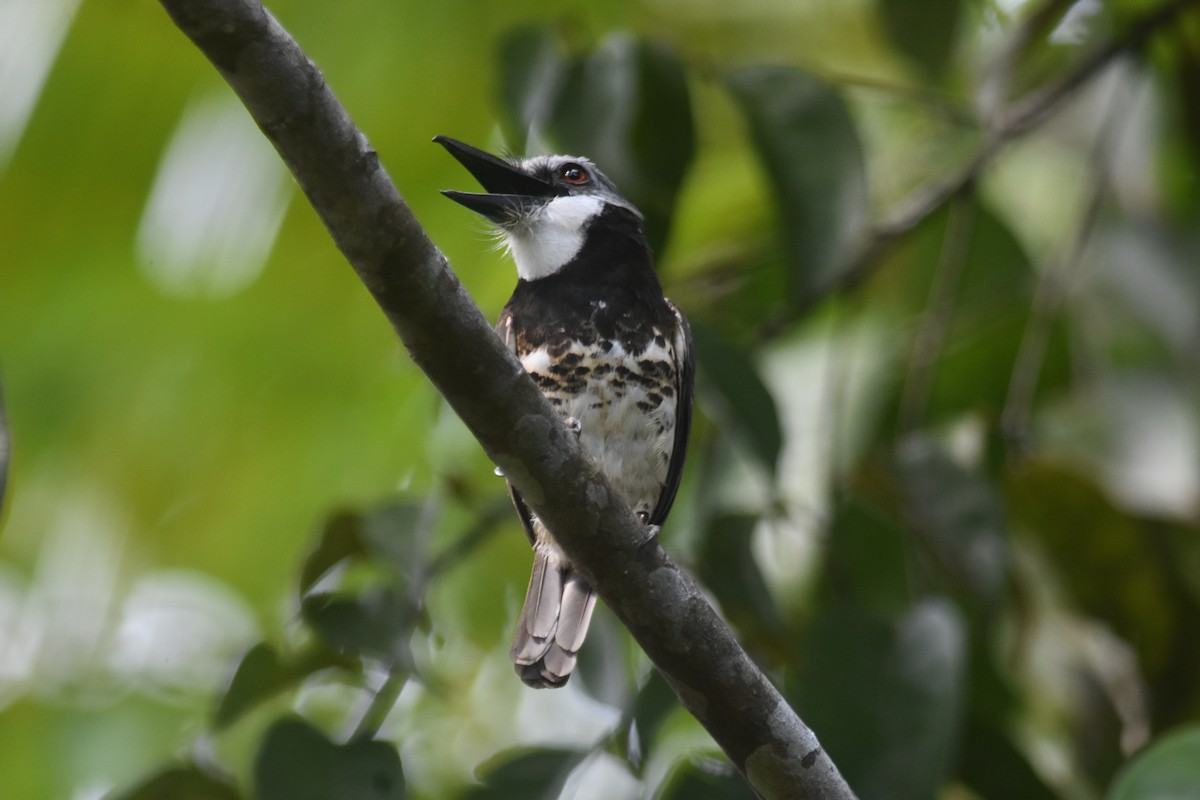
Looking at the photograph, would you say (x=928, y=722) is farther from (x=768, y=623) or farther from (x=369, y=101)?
(x=369, y=101)

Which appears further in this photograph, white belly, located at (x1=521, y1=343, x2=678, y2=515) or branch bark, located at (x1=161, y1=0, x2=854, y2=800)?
white belly, located at (x1=521, y1=343, x2=678, y2=515)

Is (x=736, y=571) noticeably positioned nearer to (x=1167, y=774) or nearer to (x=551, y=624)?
(x=551, y=624)

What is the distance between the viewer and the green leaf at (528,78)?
11.2ft

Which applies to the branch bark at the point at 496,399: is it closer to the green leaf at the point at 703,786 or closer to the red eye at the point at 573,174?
the green leaf at the point at 703,786

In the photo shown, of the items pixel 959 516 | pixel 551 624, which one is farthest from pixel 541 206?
pixel 959 516

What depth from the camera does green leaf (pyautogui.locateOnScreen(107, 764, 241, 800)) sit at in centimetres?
309

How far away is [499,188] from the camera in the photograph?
318 centimetres

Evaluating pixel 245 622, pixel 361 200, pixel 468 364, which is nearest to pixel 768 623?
pixel 468 364

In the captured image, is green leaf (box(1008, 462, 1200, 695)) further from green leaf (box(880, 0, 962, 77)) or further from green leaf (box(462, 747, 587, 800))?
green leaf (box(462, 747, 587, 800))

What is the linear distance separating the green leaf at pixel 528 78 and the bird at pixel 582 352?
230 millimetres

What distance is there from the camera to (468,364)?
77.0 inches

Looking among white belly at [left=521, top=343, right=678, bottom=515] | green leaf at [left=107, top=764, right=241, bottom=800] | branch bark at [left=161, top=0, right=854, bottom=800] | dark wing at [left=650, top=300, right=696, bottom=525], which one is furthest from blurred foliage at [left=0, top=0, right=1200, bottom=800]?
branch bark at [left=161, top=0, right=854, bottom=800]

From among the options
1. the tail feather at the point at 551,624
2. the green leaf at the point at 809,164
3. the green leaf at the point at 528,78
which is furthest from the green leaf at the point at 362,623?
the green leaf at the point at 809,164

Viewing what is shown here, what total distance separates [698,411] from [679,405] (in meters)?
1.28
